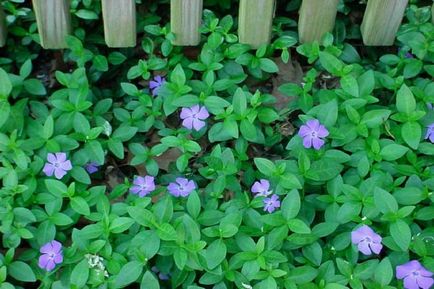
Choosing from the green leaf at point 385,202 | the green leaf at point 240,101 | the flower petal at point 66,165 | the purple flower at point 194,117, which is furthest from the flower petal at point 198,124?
the green leaf at point 385,202

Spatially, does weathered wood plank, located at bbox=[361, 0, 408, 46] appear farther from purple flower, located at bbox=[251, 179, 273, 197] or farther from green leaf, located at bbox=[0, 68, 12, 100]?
green leaf, located at bbox=[0, 68, 12, 100]

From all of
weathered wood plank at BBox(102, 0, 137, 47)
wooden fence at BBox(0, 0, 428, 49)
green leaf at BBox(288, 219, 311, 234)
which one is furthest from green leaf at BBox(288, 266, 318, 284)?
weathered wood plank at BBox(102, 0, 137, 47)

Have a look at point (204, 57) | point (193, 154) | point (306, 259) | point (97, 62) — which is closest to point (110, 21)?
point (97, 62)

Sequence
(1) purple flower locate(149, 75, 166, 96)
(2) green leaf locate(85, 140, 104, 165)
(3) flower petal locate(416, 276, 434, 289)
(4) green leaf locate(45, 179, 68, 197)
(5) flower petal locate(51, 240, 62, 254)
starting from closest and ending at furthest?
(3) flower petal locate(416, 276, 434, 289) < (5) flower petal locate(51, 240, 62, 254) < (4) green leaf locate(45, 179, 68, 197) < (2) green leaf locate(85, 140, 104, 165) < (1) purple flower locate(149, 75, 166, 96)

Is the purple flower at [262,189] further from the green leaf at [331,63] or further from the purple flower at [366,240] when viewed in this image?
the green leaf at [331,63]

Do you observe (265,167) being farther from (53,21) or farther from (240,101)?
(53,21)

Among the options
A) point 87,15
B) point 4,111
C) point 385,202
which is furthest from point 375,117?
point 4,111
